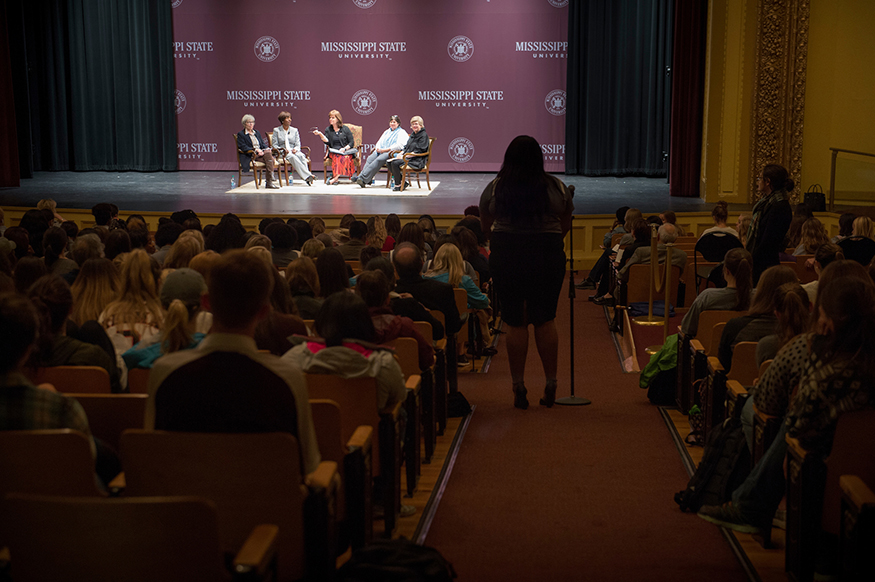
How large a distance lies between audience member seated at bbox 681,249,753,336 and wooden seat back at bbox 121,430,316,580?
279 cm

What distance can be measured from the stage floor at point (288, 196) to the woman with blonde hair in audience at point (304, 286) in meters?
5.58

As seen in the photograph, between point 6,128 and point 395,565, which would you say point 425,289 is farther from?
point 6,128

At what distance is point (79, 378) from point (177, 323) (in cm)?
32

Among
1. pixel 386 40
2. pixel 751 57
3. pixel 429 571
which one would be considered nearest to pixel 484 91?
pixel 386 40

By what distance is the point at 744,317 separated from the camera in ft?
11.9

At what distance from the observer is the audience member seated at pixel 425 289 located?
4.33 meters

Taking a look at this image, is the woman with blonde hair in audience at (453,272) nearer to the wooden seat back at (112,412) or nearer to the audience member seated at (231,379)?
the wooden seat back at (112,412)

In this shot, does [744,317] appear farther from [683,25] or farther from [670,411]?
[683,25]

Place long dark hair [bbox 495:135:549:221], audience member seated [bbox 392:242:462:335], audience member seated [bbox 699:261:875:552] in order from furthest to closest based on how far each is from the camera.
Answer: audience member seated [bbox 392:242:462:335]
long dark hair [bbox 495:135:549:221]
audience member seated [bbox 699:261:875:552]

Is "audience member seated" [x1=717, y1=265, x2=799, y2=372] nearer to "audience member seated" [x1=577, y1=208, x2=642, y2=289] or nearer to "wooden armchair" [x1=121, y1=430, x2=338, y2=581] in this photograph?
"wooden armchair" [x1=121, y1=430, x2=338, y2=581]

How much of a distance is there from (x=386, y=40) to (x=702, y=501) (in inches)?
492

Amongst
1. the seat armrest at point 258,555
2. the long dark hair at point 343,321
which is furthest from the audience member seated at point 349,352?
the seat armrest at point 258,555

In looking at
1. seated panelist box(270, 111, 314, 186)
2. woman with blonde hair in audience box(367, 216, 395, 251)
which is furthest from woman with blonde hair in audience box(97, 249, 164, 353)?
seated panelist box(270, 111, 314, 186)

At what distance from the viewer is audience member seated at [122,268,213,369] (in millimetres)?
2764
